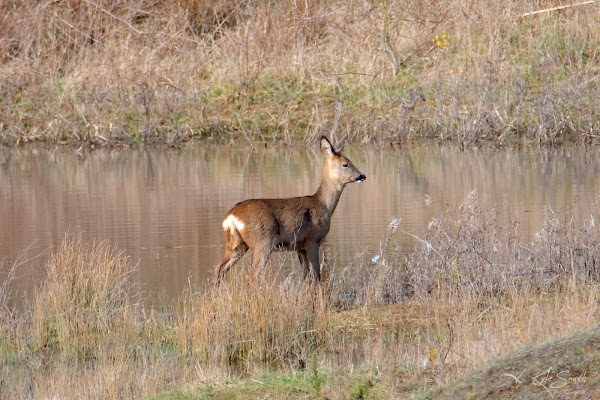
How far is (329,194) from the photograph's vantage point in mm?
10781

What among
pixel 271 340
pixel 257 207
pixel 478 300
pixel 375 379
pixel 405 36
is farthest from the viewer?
pixel 405 36

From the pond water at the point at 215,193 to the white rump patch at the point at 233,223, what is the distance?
1.01 metres

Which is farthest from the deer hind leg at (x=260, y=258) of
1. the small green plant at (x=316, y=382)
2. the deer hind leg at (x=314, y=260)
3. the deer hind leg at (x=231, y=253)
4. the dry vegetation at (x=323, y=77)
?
the dry vegetation at (x=323, y=77)

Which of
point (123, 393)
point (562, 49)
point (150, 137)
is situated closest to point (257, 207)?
point (123, 393)

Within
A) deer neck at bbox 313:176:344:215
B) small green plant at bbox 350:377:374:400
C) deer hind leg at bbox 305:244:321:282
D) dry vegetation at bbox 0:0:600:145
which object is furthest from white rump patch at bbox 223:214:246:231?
dry vegetation at bbox 0:0:600:145

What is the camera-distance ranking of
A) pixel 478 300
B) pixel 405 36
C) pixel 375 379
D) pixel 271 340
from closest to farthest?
pixel 375 379 < pixel 271 340 < pixel 478 300 < pixel 405 36

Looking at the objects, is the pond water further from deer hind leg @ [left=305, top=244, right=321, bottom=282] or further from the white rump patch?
the white rump patch

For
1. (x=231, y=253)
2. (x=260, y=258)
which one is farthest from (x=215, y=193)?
(x=260, y=258)

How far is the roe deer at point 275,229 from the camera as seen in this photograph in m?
9.70

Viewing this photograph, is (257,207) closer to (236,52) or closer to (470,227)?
(470,227)

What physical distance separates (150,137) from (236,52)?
3.56 meters

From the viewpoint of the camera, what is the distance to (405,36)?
26.9 meters

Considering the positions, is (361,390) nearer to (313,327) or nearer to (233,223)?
(313,327)

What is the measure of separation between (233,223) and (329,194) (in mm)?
1390
